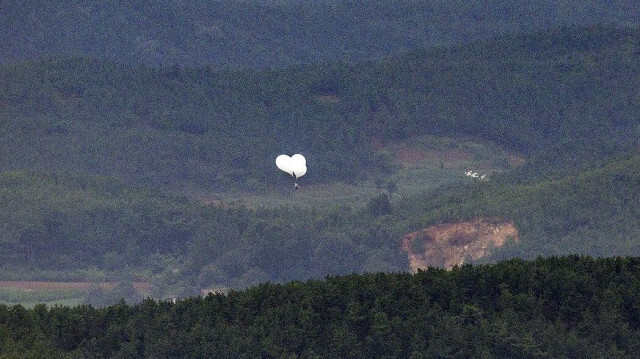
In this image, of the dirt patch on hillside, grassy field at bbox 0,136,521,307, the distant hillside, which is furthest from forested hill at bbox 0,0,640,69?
the dirt patch on hillside

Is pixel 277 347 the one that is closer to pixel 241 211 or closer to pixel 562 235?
pixel 562 235

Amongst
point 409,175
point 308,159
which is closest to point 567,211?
point 308,159

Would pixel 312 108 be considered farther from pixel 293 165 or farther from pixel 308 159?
pixel 293 165

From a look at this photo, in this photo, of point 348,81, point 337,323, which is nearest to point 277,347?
point 337,323

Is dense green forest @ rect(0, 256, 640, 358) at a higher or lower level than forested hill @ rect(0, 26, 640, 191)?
lower

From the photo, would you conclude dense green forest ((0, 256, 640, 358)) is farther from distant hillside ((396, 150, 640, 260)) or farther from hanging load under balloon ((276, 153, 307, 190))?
distant hillside ((396, 150, 640, 260))
